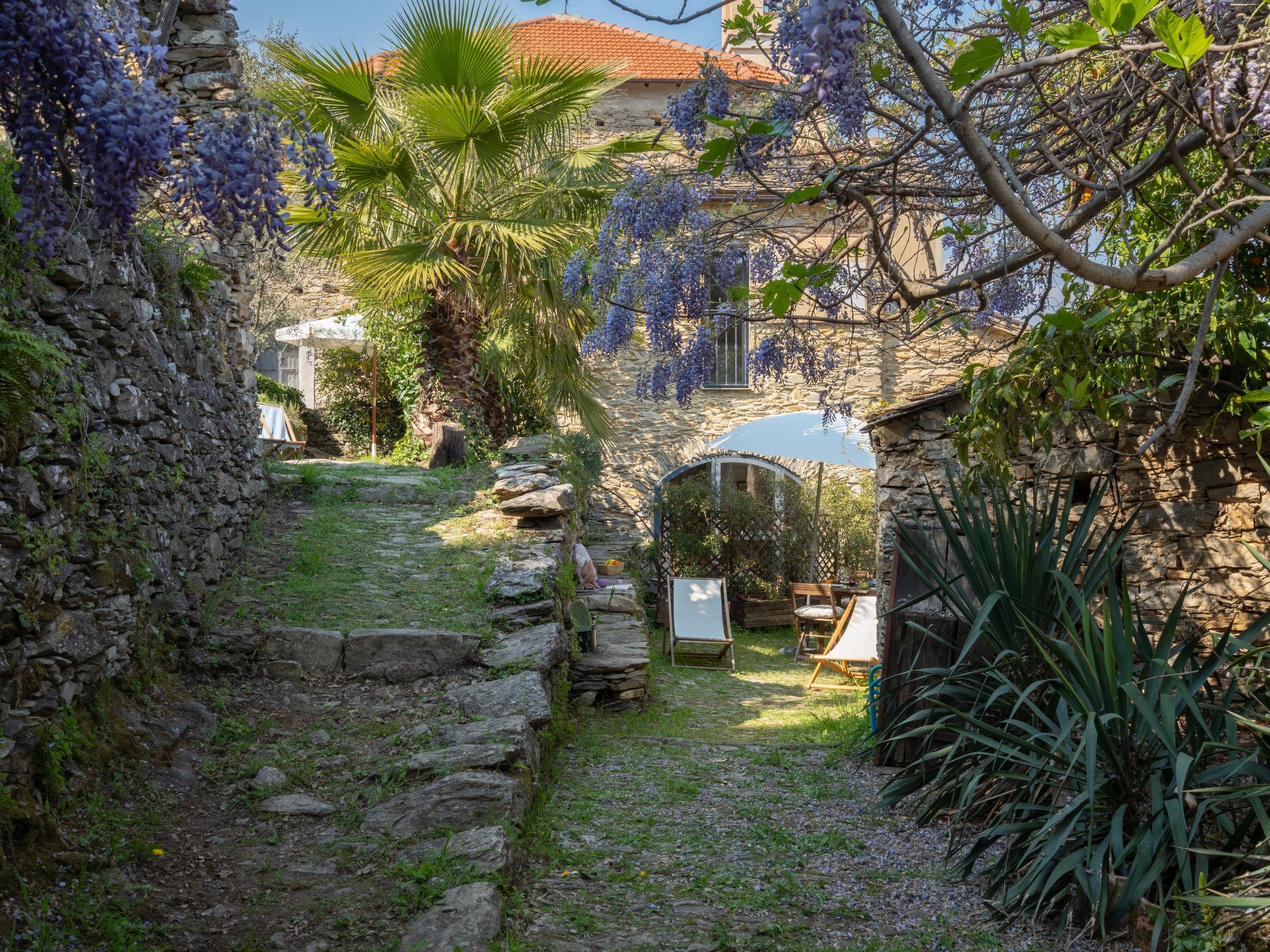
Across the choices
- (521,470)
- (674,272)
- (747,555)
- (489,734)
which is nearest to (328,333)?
(521,470)

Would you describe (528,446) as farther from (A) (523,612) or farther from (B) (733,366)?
(B) (733,366)

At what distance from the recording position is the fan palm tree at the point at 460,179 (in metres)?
7.63

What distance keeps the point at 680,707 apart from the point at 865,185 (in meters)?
4.62

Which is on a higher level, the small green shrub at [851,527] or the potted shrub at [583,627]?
the small green shrub at [851,527]

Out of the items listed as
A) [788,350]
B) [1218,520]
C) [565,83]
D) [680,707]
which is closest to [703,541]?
[680,707]

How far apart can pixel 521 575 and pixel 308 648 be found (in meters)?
1.41

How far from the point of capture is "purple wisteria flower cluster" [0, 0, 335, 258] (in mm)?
2012

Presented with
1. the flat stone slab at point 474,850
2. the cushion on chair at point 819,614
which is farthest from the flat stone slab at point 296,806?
the cushion on chair at point 819,614

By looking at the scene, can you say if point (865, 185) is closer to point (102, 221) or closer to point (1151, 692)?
point (1151, 692)

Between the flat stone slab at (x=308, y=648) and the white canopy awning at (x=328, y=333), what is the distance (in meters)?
7.44

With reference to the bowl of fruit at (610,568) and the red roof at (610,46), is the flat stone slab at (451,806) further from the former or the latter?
the red roof at (610,46)

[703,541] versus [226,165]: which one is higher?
[226,165]

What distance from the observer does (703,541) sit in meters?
11.0

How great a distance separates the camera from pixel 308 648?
14.7 ft
